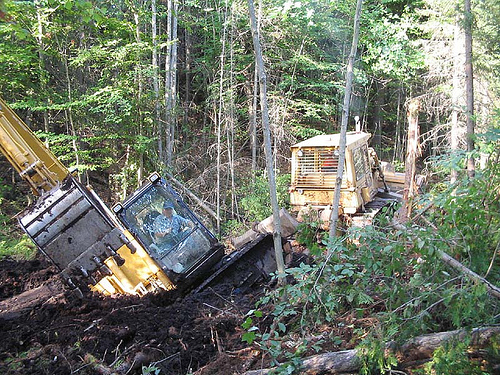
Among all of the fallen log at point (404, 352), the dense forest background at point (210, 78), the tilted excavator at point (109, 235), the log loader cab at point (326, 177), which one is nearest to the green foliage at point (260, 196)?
the dense forest background at point (210, 78)

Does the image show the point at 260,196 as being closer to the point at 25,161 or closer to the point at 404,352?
the point at 25,161

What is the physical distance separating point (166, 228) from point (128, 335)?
6.94 feet

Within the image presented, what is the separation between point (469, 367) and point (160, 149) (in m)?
12.2

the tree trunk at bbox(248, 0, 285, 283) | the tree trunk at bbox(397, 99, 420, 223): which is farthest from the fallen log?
the tree trunk at bbox(397, 99, 420, 223)

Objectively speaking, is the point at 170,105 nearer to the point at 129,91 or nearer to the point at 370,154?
the point at 129,91

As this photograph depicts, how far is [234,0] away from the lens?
1388 cm

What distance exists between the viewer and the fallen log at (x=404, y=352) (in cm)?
327

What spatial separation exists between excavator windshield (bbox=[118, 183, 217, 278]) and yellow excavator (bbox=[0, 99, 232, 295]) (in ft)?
0.05

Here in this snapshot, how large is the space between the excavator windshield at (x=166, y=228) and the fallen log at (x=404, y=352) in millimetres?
3446

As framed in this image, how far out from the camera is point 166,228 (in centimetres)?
714

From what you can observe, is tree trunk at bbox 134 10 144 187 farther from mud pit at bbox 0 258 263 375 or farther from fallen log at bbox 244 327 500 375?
fallen log at bbox 244 327 500 375

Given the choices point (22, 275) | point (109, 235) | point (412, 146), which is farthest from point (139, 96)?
point (412, 146)

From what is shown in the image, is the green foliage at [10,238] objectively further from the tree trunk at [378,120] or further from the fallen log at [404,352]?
the tree trunk at [378,120]

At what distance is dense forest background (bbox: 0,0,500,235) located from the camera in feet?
40.8
